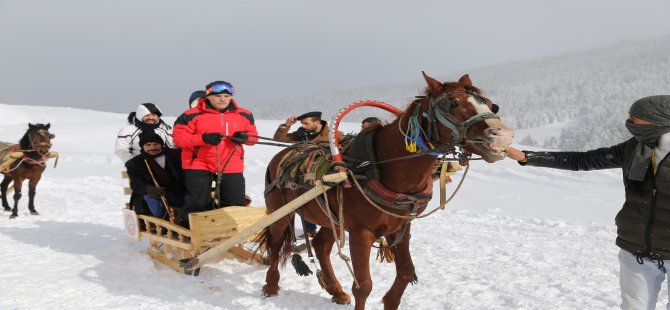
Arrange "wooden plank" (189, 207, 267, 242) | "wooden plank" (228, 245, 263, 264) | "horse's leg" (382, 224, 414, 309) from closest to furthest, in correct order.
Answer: "horse's leg" (382, 224, 414, 309) < "wooden plank" (189, 207, 267, 242) < "wooden plank" (228, 245, 263, 264)

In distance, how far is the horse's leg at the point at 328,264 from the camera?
5059mm

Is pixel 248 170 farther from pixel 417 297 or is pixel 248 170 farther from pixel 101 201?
pixel 417 297

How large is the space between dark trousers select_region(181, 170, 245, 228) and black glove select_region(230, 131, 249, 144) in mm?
577

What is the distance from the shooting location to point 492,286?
17.7ft

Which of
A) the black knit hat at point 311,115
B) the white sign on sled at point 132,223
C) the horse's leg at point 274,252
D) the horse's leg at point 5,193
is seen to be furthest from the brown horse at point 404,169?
the horse's leg at point 5,193

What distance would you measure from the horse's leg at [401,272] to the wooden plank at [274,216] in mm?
808

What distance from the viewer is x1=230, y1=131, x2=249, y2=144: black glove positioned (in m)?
5.71

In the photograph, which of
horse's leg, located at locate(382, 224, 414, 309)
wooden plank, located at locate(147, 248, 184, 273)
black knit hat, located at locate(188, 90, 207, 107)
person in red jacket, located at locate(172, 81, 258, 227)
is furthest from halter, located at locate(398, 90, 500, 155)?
black knit hat, located at locate(188, 90, 207, 107)

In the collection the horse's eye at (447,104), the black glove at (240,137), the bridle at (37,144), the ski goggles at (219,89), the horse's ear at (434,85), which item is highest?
the ski goggles at (219,89)

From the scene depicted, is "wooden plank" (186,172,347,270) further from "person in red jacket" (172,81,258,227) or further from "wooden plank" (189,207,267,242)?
"person in red jacket" (172,81,258,227)

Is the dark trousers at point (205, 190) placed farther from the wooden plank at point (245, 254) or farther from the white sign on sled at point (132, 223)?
the white sign on sled at point (132, 223)

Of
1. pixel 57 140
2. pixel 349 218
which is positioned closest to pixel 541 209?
pixel 349 218

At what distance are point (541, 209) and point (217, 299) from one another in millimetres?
8819

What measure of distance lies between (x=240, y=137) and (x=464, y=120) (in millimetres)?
3225
